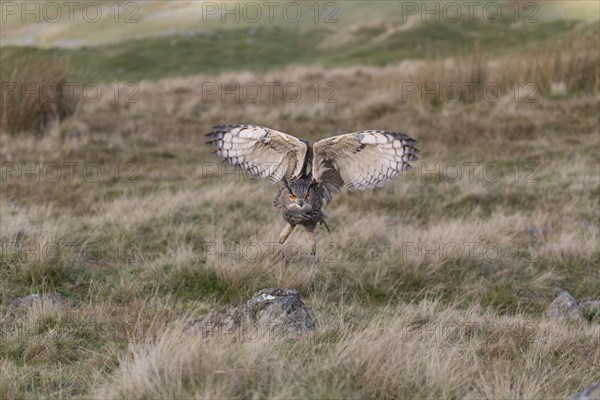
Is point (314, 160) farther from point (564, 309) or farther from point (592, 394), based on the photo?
point (564, 309)

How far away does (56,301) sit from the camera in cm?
504

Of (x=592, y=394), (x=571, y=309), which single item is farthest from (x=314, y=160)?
(x=571, y=309)

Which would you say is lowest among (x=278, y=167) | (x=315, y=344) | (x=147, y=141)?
(x=147, y=141)

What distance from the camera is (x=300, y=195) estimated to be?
8.77 ft

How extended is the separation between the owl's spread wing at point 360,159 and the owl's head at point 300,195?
0.10m

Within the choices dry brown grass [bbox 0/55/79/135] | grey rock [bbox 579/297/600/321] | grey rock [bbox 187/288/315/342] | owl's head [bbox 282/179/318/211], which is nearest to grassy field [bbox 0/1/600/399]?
dry brown grass [bbox 0/55/79/135]

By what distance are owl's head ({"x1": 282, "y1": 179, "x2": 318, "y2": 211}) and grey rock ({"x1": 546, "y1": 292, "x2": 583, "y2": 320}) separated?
3047 mm

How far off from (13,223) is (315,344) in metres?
4.08

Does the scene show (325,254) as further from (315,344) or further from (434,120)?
(434,120)

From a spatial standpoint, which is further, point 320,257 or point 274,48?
point 274,48

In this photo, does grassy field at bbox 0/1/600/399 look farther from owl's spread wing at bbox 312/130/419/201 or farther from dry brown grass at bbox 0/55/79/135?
owl's spread wing at bbox 312/130/419/201

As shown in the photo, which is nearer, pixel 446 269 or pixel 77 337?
pixel 77 337

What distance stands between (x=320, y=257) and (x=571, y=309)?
218 centimetres

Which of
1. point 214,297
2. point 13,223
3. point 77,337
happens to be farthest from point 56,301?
point 13,223
